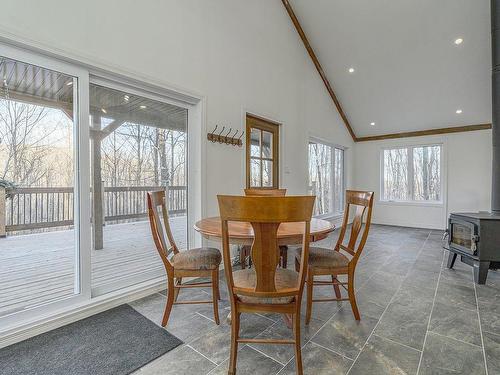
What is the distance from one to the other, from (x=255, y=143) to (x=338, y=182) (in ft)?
11.1

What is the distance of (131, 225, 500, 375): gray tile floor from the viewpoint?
4.81 ft

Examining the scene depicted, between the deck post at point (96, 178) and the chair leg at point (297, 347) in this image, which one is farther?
the deck post at point (96, 178)

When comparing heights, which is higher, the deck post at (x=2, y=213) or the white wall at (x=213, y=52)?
the white wall at (x=213, y=52)

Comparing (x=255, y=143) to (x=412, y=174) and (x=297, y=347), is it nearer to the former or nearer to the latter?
(x=297, y=347)

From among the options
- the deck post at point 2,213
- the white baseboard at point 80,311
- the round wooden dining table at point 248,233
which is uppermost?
the deck post at point 2,213

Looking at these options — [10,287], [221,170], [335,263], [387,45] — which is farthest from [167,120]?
[387,45]

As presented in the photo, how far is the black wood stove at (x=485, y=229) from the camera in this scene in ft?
8.82

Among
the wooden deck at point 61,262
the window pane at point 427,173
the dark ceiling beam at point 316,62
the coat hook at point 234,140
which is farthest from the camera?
the window pane at point 427,173

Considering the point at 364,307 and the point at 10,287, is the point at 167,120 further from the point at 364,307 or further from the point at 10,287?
the point at 364,307

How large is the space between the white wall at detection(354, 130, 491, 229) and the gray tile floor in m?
3.11

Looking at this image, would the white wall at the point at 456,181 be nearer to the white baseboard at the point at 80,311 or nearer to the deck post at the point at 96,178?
the white baseboard at the point at 80,311

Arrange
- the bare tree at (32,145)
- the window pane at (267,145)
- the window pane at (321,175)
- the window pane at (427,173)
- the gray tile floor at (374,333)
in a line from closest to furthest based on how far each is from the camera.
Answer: the gray tile floor at (374,333), the bare tree at (32,145), the window pane at (267,145), the window pane at (321,175), the window pane at (427,173)

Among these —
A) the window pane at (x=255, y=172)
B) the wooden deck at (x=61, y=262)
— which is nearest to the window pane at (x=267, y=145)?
the window pane at (x=255, y=172)

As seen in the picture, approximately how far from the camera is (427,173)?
583 centimetres
